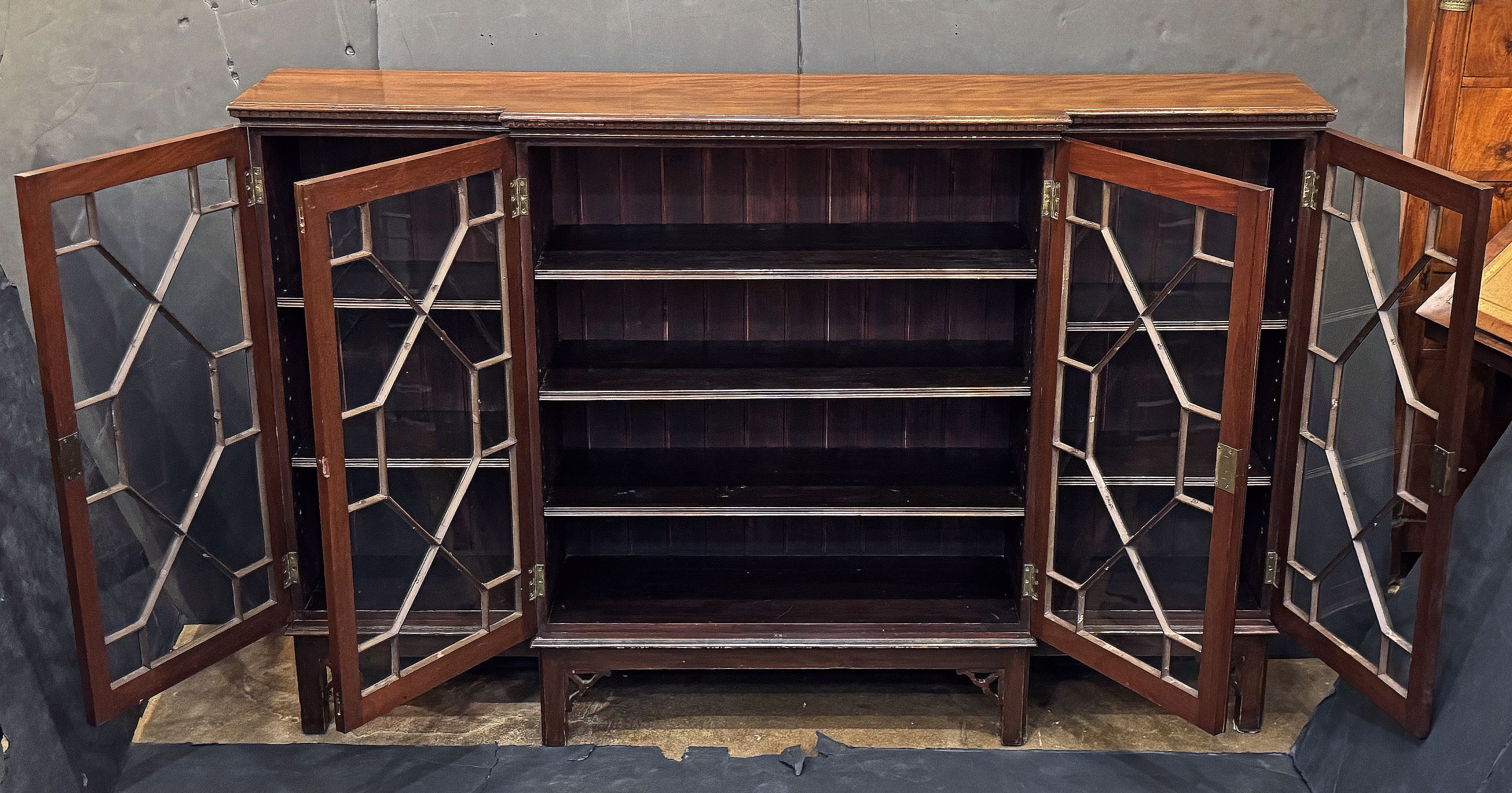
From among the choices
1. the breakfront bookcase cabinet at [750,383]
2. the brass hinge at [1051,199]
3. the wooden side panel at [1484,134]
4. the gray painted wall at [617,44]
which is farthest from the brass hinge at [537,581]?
the wooden side panel at [1484,134]

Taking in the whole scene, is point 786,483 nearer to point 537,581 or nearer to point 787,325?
point 787,325

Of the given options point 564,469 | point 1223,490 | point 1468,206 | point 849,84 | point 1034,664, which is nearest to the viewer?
point 1468,206

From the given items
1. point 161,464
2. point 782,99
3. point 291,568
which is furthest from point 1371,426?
point 161,464

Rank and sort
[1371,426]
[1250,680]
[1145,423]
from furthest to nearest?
[1371,426]
[1250,680]
[1145,423]

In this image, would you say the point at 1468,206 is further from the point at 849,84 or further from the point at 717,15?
the point at 717,15

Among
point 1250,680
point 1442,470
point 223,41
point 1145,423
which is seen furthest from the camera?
point 223,41

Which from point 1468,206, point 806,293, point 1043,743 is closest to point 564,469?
point 806,293

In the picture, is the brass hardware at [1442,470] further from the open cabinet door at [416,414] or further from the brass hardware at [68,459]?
the brass hardware at [68,459]

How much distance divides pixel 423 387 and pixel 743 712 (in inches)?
49.4

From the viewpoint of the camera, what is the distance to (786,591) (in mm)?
3389

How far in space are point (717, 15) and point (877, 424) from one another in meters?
1.14

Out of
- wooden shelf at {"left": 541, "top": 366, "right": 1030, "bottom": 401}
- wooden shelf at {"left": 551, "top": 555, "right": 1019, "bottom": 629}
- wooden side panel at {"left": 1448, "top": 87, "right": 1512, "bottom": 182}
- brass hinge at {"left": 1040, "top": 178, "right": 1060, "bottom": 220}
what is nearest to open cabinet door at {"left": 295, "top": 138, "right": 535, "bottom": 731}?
wooden shelf at {"left": 541, "top": 366, "right": 1030, "bottom": 401}

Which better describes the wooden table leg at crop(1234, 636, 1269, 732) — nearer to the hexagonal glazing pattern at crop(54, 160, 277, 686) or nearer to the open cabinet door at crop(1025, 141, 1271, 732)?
the open cabinet door at crop(1025, 141, 1271, 732)

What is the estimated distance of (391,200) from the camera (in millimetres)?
2721
